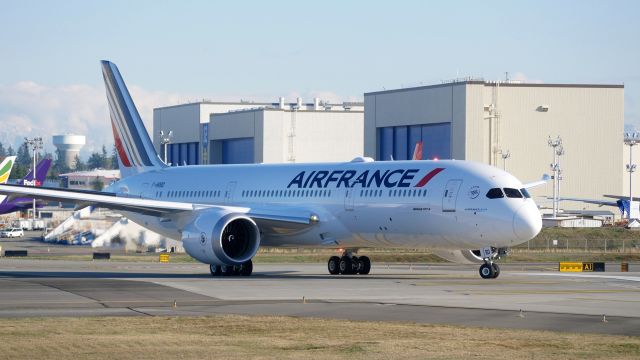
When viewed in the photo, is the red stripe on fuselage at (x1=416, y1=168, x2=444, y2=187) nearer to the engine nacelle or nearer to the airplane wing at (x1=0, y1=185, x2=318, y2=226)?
the airplane wing at (x1=0, y1=185, x2=318, y2=226)

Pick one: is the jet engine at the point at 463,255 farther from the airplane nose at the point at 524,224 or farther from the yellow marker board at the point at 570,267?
the yellow marker board at the point at 570,267

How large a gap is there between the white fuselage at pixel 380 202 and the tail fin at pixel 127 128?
4976mm

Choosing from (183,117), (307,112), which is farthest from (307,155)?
(183,117)

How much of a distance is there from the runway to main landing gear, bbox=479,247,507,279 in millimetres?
383

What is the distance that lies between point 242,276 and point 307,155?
9378cm

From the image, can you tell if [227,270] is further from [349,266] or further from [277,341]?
[277,341]

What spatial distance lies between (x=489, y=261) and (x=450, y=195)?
284 centimetres

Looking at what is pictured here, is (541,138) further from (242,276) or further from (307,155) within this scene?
(242,276)

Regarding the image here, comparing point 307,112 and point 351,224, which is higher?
point 307,112

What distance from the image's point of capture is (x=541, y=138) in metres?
114

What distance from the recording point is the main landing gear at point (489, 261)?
133 feet

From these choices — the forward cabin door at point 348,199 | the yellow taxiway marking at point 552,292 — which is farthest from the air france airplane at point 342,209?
the yellow taxiway marking at point 552,292

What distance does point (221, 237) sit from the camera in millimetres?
42469

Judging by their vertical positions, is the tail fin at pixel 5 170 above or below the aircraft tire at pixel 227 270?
above
